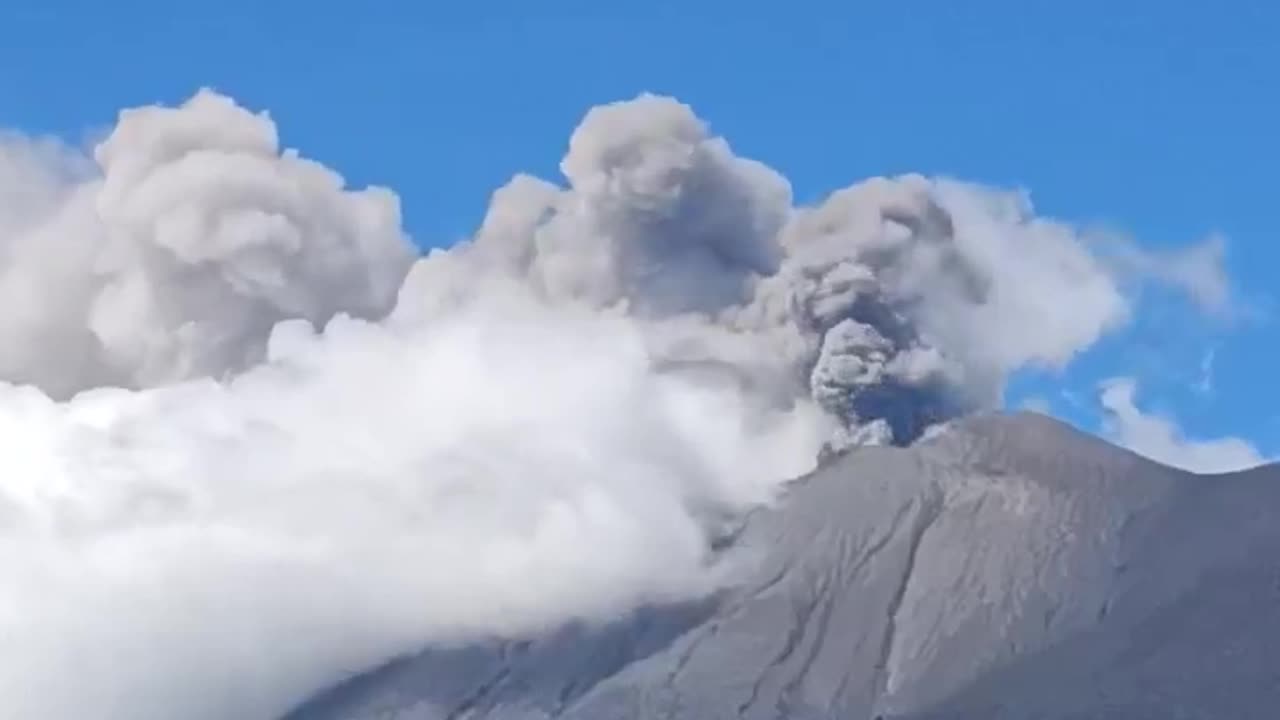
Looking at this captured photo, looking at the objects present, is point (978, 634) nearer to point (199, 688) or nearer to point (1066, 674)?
point (1066, 674)

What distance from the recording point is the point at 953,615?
598 feet

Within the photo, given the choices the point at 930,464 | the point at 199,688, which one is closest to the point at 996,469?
the point at 930,464

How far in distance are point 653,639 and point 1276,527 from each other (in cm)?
2530

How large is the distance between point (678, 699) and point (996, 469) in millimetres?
18153

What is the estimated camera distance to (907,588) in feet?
608

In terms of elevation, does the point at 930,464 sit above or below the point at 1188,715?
above

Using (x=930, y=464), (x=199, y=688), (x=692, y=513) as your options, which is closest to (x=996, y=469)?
(x=930, y=464)

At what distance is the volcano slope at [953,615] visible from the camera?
576ft

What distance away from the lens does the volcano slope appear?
576 feet

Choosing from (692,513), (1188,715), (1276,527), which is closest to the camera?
(1188,715)

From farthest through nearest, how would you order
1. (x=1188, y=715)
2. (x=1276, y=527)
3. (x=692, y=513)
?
(x=692, y=513) < (x=1276, y=527) < (x=1188, y=715)

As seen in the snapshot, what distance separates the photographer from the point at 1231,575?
7141 inches

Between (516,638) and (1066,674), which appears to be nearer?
(1066,674)

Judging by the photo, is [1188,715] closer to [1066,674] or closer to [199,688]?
[1066,674]
